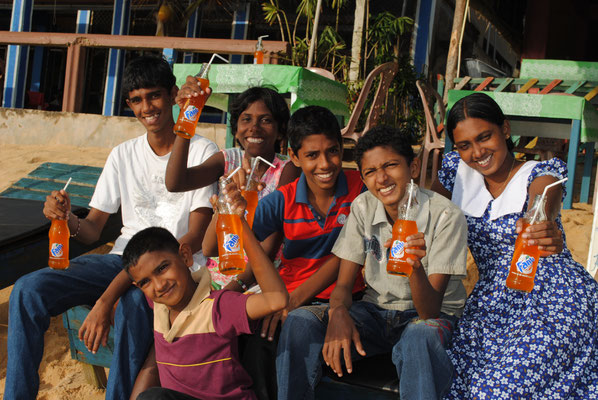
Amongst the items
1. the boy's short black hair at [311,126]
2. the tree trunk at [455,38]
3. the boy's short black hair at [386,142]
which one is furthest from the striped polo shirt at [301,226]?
the tree trunk at [455,38]

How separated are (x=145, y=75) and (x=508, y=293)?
2.09m

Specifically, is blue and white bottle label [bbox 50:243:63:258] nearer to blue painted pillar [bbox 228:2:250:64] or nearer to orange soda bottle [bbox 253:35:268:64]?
orange soda bottle [bbox 253:35:268:64]

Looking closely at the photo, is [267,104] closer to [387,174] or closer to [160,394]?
[387,174]

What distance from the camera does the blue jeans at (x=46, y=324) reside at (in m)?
2.49

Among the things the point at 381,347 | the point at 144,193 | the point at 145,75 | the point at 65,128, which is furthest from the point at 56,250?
the point at 65,128

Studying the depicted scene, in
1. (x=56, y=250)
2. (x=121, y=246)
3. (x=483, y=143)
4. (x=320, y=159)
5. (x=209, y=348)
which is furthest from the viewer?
(x=121, y=246)

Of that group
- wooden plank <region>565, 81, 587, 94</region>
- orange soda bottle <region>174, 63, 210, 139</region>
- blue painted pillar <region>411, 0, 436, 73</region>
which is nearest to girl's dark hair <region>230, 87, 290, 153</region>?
orange soda bottle <region>174, 63, 210, 139</region>

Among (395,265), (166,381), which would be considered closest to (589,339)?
(395,265)

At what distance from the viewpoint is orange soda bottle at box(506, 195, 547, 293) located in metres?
2.14

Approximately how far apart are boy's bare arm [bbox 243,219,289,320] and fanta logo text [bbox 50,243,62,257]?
1.08m

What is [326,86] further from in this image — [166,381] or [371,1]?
[371,1]

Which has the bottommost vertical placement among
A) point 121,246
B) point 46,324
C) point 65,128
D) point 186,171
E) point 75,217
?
point 46,324

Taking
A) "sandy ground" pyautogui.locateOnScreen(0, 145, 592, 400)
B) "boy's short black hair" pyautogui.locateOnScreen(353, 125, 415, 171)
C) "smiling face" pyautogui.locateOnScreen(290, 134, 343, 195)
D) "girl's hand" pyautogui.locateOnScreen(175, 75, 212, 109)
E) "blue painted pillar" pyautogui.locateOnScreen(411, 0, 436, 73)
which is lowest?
"sandy ground" pyautogui.locateOnScreen(0, 145, 592, 400)

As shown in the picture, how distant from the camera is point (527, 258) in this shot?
215cm
